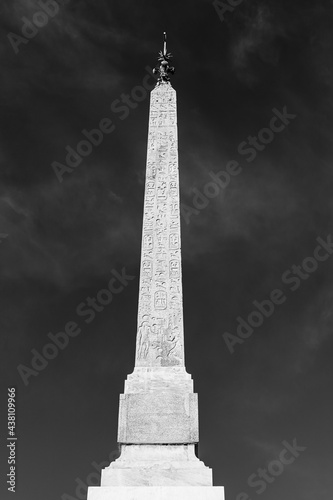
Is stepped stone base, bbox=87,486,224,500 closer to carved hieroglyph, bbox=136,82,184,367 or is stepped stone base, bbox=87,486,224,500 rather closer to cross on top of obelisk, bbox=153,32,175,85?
carved hieroglyph, bbox=136,82,184,367

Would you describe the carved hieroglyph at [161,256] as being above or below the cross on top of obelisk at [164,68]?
below

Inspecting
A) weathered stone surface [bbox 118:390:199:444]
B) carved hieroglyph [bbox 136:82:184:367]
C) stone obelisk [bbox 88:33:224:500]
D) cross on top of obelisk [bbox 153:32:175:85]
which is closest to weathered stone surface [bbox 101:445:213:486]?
stone obelisk [bbox 88:33:224:500]

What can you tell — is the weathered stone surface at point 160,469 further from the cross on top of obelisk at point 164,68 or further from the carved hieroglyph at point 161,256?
the cross on top of obelisk at point 164,68

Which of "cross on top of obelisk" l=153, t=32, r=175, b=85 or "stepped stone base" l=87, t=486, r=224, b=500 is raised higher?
"cross on top of obelisk" l=153, t=32, r=175, b=85

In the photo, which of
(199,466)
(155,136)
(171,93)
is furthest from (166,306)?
(171,93)

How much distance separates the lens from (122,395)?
40.4 feet

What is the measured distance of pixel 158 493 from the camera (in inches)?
440

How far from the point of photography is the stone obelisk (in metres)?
11.3

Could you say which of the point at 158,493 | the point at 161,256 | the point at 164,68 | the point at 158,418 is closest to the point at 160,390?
the point at 158,418

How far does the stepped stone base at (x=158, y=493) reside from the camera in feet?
36.5

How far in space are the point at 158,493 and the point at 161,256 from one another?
15.5 feet

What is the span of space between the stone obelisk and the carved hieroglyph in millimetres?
20

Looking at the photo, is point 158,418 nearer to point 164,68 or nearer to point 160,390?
point 160,390

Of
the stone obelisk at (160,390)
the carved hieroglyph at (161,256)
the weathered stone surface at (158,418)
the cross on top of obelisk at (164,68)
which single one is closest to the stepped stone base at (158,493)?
the stone obelisk at (160,390)
